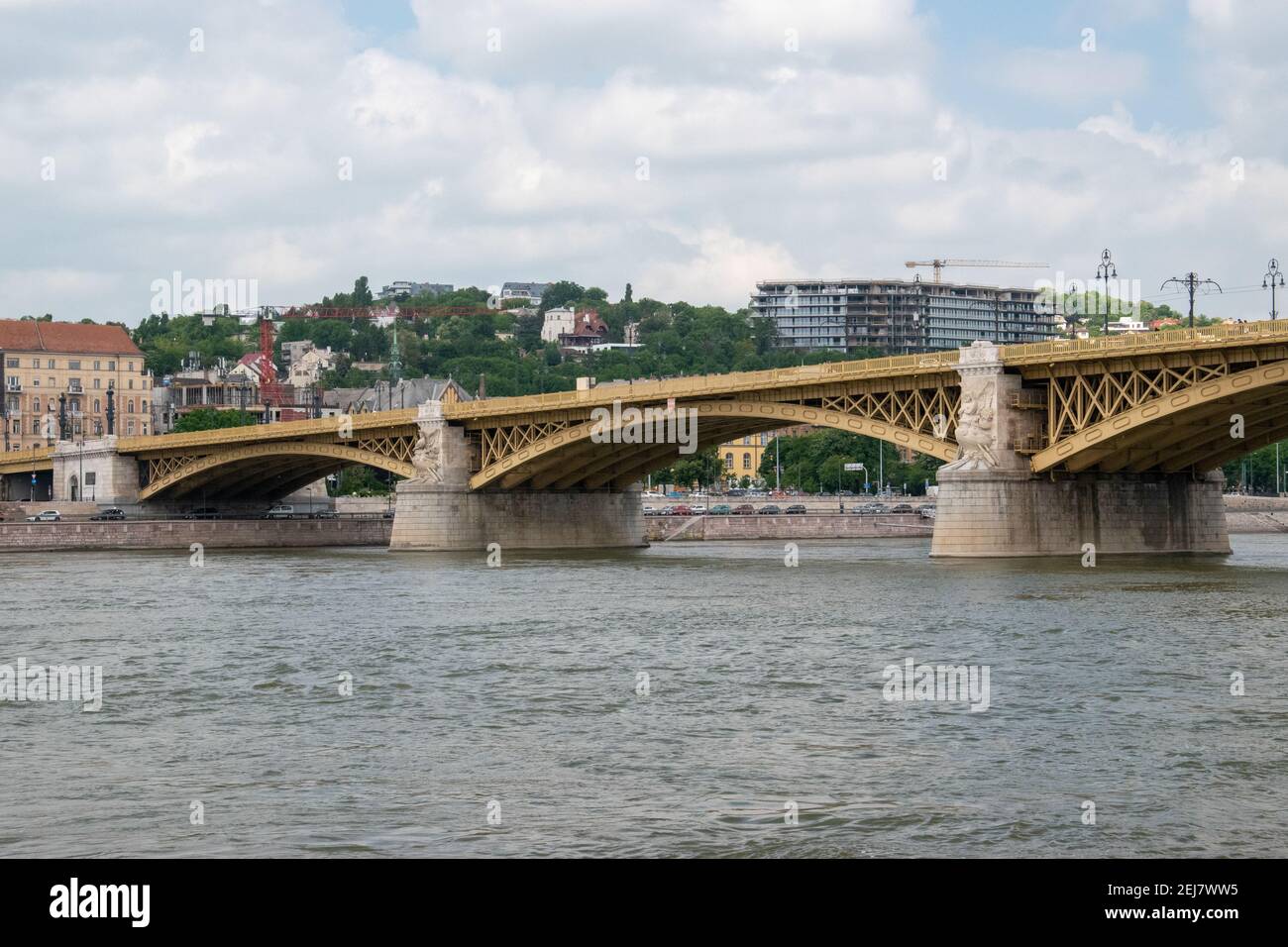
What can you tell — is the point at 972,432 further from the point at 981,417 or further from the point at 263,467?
the point at 263,467

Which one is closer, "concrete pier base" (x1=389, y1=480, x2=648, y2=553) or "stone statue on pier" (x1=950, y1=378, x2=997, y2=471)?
"stone statue on pier" (x1=950, y1=378, x2=997, y2=471)

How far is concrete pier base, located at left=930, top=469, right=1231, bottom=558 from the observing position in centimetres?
6981

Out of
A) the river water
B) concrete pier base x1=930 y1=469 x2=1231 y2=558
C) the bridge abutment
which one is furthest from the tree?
the river water

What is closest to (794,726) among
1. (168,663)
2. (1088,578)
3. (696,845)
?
(696,845)

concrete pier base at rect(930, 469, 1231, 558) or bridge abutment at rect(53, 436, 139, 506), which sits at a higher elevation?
bridge abutment at rect(53, 436, 139, 506)

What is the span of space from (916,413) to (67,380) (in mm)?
126191

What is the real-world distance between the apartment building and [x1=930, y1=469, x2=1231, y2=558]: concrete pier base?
12058 cm

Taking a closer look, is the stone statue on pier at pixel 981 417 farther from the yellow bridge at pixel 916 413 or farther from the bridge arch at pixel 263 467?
the bridge arch at pixel 263 467

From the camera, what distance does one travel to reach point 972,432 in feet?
227

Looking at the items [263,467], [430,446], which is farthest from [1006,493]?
[263,467]

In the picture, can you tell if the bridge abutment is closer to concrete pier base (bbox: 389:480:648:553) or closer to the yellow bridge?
the yellow bridge

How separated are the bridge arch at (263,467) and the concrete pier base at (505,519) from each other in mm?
3351
